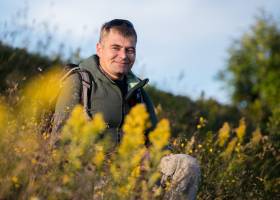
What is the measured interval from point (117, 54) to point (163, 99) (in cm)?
775

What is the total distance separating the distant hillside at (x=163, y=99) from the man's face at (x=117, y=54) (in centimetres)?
110

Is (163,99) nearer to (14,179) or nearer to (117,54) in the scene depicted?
(117,54)

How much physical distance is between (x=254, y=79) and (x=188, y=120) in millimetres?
31941

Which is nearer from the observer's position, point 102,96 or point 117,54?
point 102,96

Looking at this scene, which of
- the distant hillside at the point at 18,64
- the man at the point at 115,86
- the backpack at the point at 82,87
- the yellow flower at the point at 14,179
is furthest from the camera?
the distant hillside at the point at 18,64

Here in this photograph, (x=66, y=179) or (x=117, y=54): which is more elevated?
(x=117, y=54)

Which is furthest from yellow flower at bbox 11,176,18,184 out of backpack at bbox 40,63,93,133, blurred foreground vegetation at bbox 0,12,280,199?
backpack at bbox 40,63,93,133

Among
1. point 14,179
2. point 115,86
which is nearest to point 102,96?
point 115,86

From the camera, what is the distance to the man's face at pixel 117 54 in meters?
5.01

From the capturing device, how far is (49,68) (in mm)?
9656

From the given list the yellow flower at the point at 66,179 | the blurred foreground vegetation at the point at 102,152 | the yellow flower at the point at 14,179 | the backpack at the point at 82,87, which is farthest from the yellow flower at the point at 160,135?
the backpack at the point at 82,87

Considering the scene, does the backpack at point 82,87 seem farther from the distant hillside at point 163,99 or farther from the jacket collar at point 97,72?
the distant hillside at point 163,99

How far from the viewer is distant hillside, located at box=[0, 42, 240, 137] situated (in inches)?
330

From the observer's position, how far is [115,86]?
5.00m
